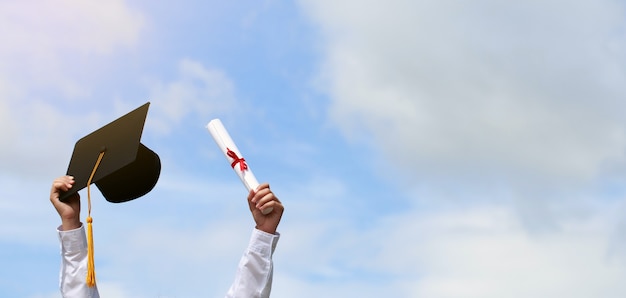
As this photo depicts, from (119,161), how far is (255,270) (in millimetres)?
1236

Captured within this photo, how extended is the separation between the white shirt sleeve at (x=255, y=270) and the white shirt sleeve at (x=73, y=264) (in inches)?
38.2

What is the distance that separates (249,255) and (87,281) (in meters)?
1.01

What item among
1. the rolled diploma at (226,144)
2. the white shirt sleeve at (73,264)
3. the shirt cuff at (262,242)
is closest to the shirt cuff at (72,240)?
the white shirt sleeve at (73,264)

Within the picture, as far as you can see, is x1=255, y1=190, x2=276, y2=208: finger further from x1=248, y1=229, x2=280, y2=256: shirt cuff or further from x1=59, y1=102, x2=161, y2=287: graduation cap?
x1=59, y1=102, x2=161, y2=287: graduation cap

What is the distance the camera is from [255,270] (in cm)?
382

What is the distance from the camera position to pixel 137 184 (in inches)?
195

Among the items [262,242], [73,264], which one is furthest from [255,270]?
[73,264]

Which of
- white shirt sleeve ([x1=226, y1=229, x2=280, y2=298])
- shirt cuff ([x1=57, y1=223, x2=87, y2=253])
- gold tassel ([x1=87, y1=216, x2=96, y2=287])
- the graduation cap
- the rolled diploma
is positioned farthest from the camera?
the graduation cap

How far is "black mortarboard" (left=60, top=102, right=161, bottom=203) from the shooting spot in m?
4.59

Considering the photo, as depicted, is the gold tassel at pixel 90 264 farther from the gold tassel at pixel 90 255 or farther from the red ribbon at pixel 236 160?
the red ribbon at pixel 236 160

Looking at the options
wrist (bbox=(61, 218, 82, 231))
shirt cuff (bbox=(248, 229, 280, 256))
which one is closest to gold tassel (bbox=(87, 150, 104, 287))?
wrist (bbox=(61, 218, 82, 231))

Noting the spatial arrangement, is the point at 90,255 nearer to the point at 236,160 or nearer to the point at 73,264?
the point at 73,264

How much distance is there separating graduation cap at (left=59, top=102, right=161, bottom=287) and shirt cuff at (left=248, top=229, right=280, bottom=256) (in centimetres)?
101

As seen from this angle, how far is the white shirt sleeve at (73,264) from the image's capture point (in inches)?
171
